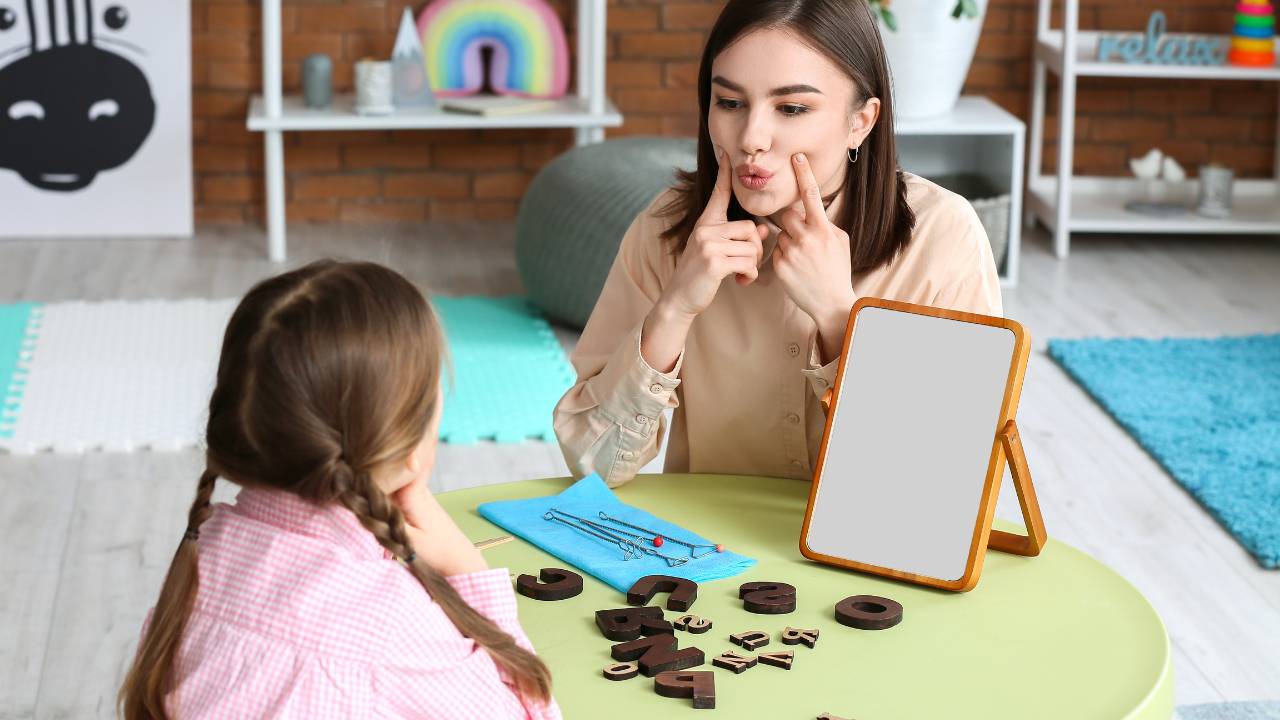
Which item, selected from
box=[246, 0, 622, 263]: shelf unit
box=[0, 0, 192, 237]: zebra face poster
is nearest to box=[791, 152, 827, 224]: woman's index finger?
box=[246, 0, 622, 263]: shelf unit

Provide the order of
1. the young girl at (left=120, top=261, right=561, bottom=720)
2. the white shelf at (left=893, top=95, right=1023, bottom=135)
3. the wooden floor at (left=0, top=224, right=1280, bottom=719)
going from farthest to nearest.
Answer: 1. the white shelf at (left=893, top=95, right=1023, bottom=135)
2. the wooden floor at (left=0, top=224, right=1280, bottom=719)
3. the young girl at (left=120, top=261, right=561, bottom=720)

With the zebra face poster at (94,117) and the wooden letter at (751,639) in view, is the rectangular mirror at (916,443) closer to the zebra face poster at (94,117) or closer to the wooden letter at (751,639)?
the wooden letter at (751,639)

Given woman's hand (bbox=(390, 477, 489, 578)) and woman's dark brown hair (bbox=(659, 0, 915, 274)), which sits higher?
woman's dark brown hair (bbox=(659, 0, 915, 274))

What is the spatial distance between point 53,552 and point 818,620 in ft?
5.83

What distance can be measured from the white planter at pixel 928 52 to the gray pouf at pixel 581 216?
0.64 meters

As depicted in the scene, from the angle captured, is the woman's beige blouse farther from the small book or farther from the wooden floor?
the small book

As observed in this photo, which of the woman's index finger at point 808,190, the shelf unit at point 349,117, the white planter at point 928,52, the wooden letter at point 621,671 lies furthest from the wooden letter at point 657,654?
the shelf unit at point 349,117

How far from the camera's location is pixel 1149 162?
470 centimetres

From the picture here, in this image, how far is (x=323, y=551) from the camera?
1.03 m

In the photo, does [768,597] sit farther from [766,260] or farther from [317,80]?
[317,80]

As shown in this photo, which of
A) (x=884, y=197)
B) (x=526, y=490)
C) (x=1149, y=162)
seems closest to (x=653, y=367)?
(x=526, y=490)

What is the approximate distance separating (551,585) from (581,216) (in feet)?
8.17

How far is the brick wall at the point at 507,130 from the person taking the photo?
4.84 m

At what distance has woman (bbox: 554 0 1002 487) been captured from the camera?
1541mm
